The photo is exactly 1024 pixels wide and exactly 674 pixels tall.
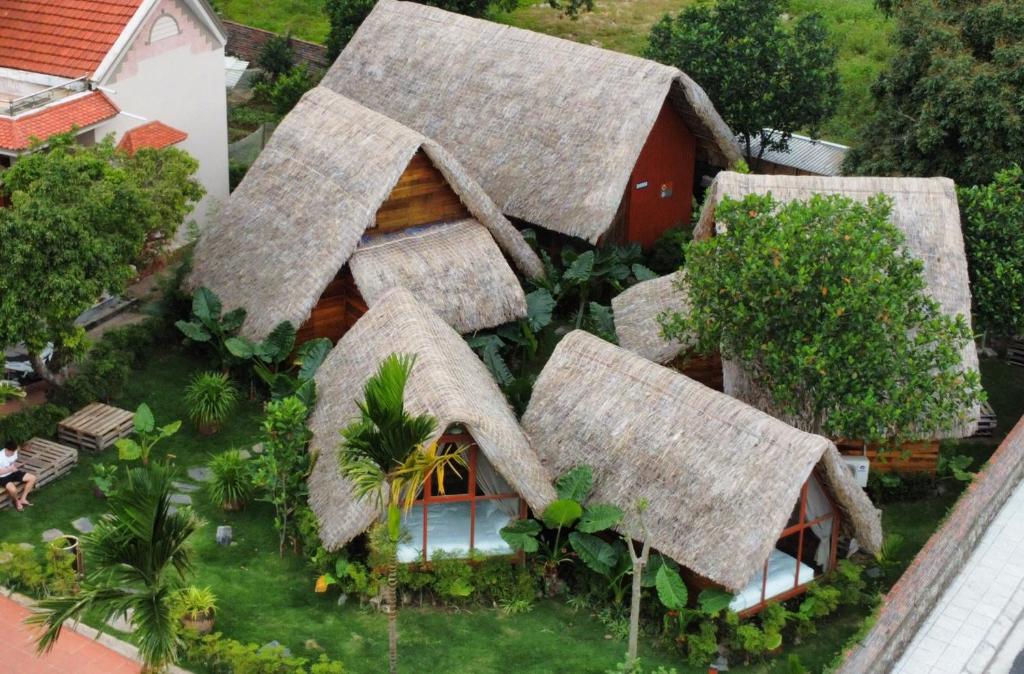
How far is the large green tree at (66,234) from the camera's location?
22.7 metres

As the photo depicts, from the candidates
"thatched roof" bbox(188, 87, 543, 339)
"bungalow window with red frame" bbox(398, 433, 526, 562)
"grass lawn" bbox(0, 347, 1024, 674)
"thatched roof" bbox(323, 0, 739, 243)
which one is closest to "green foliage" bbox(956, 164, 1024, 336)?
"grass lawn" bbox(0, 347, 1024, 674)

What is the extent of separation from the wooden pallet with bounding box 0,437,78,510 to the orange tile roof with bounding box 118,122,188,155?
7315mm

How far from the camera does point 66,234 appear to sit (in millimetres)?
23078

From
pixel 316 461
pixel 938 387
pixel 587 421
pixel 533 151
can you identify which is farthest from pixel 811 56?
pixel 316 461

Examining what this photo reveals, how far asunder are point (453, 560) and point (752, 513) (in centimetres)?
435

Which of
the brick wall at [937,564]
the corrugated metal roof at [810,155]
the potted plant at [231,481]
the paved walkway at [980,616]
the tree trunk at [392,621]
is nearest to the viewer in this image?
the tree trunk at [392,621]

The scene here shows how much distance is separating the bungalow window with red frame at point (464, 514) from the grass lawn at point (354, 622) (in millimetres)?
907

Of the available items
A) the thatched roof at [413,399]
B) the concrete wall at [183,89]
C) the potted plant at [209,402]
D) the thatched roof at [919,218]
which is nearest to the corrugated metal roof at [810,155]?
the thatched roof at [919,218]

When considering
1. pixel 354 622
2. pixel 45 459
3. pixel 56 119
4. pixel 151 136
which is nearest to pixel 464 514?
pixel 354 622

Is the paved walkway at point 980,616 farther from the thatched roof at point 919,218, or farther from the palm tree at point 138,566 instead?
the palm tree at point 138,566

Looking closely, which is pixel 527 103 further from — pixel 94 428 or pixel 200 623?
pixel 200 623

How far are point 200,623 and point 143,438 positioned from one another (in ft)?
15.7

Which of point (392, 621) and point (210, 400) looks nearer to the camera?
point (392, 621)

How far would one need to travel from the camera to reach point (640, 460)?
2131cm
